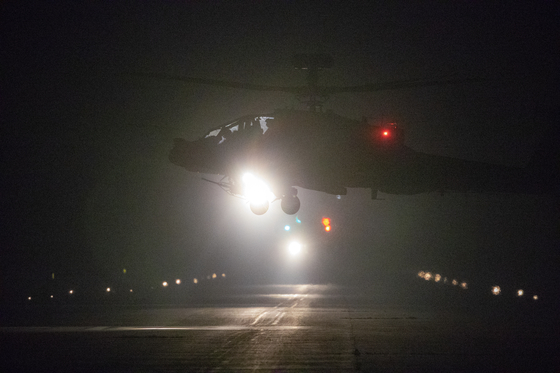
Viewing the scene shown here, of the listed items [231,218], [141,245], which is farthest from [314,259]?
[141,245]

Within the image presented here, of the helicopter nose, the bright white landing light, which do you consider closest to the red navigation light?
the bright white landing light

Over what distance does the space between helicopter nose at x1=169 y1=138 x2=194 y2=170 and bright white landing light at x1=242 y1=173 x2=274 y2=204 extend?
278cm

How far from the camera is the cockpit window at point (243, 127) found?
78.2 ft

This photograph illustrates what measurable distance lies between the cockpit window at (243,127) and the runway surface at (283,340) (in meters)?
7.90

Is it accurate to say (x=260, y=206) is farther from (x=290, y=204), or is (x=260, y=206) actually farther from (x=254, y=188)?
(x=254, y=188)

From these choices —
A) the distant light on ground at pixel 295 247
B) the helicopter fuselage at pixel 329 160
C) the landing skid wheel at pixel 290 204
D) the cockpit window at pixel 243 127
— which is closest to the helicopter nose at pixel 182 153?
the helicopter fuselage at pixel 329 160

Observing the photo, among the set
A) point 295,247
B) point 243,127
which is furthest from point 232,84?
point 295,247

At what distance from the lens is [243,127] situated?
24359 millimetres

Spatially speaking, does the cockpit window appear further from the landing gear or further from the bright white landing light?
the landing gear

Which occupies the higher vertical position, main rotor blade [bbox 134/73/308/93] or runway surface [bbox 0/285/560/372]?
→ main rotor blade [bbox 134/73/308/93]

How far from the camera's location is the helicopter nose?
25.8 meters

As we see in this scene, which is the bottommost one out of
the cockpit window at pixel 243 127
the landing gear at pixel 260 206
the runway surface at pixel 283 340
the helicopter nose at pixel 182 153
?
the runway surface at pixel 283 340

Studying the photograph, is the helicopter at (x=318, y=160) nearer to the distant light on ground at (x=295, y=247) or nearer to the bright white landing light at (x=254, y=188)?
the bright white landing light at (x=254, y=188)

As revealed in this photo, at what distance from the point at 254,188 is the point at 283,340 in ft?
27.8
